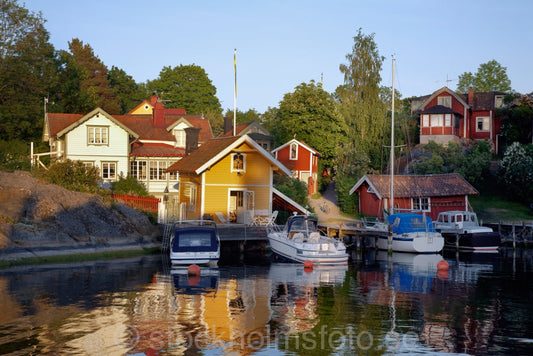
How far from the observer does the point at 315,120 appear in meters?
70.4

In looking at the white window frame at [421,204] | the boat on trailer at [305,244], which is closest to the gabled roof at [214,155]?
the boat on trailer at [305,244]

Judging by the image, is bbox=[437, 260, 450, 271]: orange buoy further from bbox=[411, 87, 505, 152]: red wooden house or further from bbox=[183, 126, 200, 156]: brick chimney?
bbox=[411, 87, 505, 152]: red wooden house

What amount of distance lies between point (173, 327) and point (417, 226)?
92.4 ft

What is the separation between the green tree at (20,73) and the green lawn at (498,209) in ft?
152

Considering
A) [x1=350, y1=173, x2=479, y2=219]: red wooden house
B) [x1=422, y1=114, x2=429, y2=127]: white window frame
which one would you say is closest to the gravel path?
[x1=350, y1=173, x2=479, y2=219]: red wooden house

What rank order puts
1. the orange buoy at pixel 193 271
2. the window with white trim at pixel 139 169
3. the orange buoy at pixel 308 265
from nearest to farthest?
the orange buoy at pixel 193 271 → the orange buoy at pixel 308 265 → the window with white trim at pixel 139 169

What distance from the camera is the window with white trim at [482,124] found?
75062 mm

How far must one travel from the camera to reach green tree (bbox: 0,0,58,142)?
6291 cm

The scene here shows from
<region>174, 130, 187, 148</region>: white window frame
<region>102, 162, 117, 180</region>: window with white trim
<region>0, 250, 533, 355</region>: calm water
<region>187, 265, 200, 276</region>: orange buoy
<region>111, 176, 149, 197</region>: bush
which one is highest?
<region>174, 130, 187, 148</region>: white window frame

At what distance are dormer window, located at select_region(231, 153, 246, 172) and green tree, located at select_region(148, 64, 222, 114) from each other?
2832 inches

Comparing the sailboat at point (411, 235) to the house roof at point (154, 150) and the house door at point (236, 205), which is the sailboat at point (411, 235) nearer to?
the house door at point (236, 205)

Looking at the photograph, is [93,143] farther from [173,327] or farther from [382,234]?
[173,327]

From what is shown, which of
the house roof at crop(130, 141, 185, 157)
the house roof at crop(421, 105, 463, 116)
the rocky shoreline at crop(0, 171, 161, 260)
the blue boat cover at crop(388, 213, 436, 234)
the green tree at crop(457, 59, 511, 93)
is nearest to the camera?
the rocky shoreline at crop(0, 171, 161, 260)

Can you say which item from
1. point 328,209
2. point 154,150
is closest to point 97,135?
point 154,150
